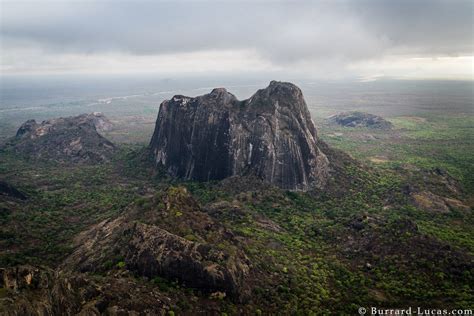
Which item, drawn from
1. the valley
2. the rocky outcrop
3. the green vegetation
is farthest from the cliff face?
the rocky outcrop

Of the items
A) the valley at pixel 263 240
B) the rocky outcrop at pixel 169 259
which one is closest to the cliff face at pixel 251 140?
the valley at pixel 263 240

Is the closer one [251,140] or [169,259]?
[169,259]

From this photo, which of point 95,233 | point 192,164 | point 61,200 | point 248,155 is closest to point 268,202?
point 248,155

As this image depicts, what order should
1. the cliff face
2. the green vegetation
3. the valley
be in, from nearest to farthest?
the valley < the green vegetation < the cliff face

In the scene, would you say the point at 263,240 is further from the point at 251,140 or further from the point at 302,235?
the point at 251,140

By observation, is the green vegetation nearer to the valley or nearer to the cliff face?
the valley

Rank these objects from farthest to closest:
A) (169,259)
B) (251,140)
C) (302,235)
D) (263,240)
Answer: (251,140) < (302,235) < (263,240) < (169,259)

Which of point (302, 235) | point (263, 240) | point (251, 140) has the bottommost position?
point (302, 235)

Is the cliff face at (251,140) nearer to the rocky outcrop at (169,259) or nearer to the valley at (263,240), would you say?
the valley at (263,240)

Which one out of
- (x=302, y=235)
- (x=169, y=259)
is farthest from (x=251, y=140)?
(x=169, y=259)

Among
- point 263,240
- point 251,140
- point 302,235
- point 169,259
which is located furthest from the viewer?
point 251,140
